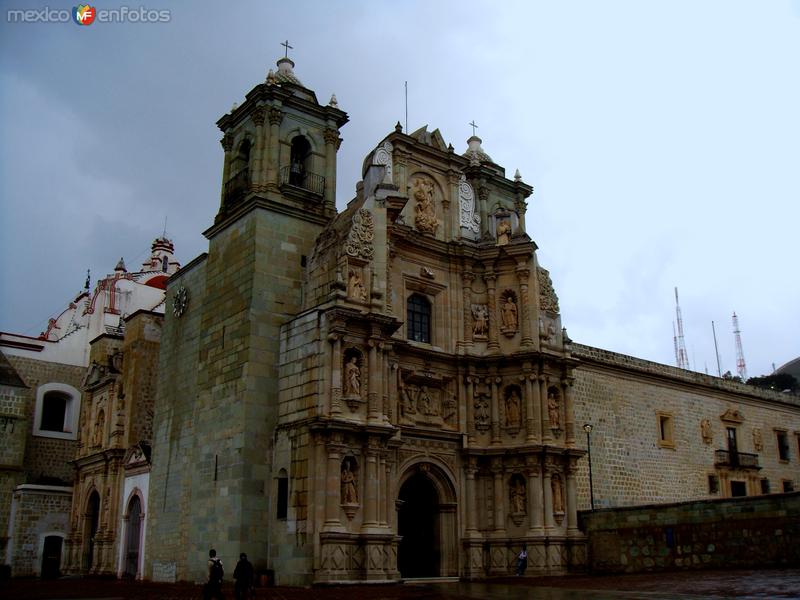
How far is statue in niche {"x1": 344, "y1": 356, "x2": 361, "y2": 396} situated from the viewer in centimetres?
2150

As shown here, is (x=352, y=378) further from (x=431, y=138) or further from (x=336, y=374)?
(x=431, y=138)

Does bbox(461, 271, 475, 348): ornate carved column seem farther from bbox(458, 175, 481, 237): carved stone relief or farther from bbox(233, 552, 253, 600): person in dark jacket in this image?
bbox(233, 552, 253, 600): person in dark jacket

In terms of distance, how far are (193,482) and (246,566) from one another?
889 cm

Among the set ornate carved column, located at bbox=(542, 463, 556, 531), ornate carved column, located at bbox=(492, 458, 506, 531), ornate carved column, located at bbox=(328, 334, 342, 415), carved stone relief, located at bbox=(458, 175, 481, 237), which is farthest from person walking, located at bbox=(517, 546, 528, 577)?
carved stone relief, located at bbox=(458, 175, 481, 237)

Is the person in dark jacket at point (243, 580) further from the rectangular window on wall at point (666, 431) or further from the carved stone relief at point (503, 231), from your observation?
the rectangular window on wall at point (666, 431)

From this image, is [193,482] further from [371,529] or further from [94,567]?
[94,567]

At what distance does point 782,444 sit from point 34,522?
3308cm

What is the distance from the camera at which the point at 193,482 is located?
79.5ft

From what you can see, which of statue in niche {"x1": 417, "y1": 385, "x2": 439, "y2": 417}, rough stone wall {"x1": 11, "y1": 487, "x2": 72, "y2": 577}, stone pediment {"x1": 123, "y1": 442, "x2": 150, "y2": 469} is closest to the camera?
statue in niche {"x1": 417, "y1": 385, "x2": 439, "y2": 417}

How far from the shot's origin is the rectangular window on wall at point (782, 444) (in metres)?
38.5

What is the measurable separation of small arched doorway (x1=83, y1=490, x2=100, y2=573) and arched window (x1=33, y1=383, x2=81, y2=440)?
553 centimetres

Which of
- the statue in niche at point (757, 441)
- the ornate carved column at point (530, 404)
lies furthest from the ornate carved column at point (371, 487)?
the statue in niche at point (757, 441)

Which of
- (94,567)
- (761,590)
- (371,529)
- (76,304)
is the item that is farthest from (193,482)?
(76,304)

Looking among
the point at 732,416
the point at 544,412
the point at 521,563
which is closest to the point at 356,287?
the point at 544,412
